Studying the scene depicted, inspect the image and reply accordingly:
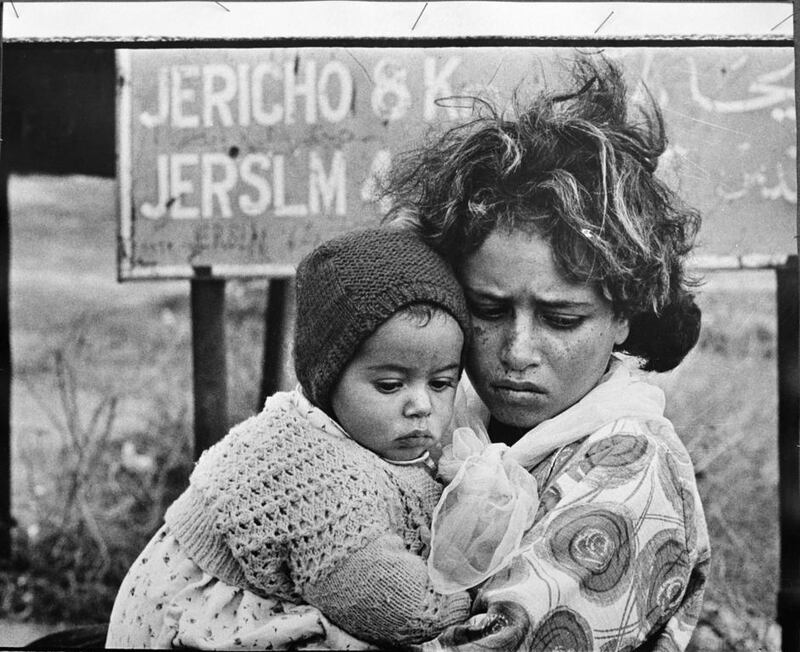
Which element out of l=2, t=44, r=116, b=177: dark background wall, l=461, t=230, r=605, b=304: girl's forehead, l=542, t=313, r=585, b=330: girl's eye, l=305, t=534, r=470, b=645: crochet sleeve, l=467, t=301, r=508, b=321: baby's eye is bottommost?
l=305, t=534, r=470, b=645: crochet sleeve

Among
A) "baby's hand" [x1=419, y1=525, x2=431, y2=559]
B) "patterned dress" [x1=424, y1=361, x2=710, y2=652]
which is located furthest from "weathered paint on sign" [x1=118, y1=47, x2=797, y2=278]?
"baby's hand" [x1=419, y1=525, x2=431, y2=559]

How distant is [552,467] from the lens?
2.60m

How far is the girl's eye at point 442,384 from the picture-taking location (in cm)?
260

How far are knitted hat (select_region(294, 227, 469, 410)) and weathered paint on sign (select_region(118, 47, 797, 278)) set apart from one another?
0.73 m

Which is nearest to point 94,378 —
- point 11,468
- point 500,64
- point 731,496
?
point 11,468

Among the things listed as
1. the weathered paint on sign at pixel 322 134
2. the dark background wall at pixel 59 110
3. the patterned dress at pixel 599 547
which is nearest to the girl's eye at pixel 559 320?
the patterned dress at pixel 599 547

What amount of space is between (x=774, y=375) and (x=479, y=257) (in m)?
1.31

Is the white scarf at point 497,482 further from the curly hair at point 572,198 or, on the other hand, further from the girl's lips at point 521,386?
the curly hair at point 572,198

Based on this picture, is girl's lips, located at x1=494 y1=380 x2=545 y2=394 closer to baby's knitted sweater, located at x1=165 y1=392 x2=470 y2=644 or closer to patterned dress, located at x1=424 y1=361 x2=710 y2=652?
patterned dress, located at x1=424 y1=361 x2=710 y2=652

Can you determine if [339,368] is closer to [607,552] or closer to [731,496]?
[607,552]

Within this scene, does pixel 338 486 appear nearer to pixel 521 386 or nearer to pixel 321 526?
pixel 321 526

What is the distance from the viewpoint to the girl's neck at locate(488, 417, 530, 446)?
285 centimetres

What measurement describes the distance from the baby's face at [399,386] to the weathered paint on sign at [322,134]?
0.92 metres

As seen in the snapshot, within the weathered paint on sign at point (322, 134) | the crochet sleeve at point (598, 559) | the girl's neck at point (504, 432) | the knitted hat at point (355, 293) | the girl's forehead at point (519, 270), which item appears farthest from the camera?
the weathered paint on sign at point (322, 134)
